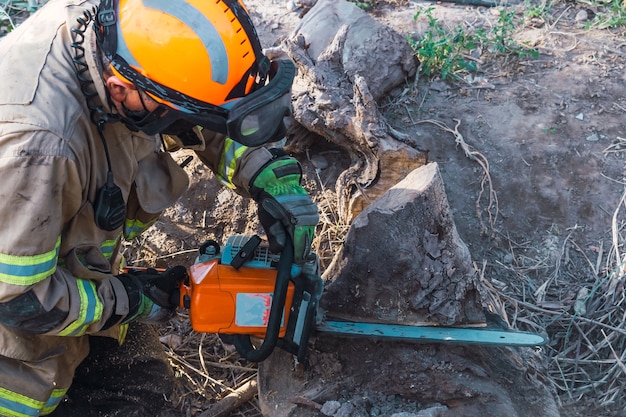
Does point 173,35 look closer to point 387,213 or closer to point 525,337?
point 387,213

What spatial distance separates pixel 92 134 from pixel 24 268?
53 cm

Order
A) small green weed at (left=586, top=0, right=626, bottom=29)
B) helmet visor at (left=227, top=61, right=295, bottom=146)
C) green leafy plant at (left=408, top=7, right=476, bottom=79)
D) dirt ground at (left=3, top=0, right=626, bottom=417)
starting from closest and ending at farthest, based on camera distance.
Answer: helmet visor at (left=227, top=61, right=295, bottom=146) < dirt ground at (left=3, top=0, right=626, bottom=417) < green leafy plant at (left=408, top=7, right=476, bottom=79) < small green weed at (left=586, top=0, right=626, bottom=29)

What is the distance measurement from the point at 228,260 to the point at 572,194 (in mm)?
2548

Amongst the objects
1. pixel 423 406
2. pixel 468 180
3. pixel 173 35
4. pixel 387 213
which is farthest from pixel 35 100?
pixel 468 180

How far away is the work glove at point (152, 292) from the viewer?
8.21 feet

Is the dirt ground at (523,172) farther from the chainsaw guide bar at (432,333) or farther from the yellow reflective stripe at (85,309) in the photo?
the yellow reflective stripe at (85,309)

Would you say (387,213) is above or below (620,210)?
above

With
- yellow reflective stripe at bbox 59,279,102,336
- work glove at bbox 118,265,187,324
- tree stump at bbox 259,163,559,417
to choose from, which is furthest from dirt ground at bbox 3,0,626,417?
yellow reflective stripe at bbox 59,279,102,336

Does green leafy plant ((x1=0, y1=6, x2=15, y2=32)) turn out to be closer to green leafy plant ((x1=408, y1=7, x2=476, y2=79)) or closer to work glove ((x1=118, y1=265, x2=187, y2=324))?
green leafy plant ((x1=408, y1=7, x2=476, y2=79))

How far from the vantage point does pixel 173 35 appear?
1915mm

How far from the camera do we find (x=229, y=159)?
Answer: 9.34ft

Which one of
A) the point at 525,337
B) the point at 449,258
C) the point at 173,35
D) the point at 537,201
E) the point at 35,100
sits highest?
the point at 173,35

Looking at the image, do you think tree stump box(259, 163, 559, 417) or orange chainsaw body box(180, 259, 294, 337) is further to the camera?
tree stump box(259, 163, 559, 417)

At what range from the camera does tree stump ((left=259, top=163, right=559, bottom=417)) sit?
8.64 feet
